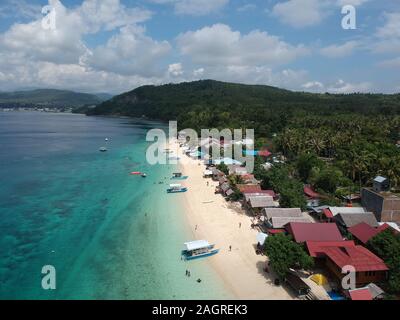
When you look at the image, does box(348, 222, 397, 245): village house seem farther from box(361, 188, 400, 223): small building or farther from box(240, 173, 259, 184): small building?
box(240, 173, 259, 184): small building

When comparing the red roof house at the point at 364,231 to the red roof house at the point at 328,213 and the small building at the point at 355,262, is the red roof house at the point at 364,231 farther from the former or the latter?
the red roof house at the point at 328,213

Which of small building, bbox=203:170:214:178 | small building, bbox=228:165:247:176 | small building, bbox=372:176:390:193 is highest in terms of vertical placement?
small building, bbox=372:176:390:193

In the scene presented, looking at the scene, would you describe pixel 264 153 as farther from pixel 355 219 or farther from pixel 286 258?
pixel 286 258

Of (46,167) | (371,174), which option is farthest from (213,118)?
(371,174)

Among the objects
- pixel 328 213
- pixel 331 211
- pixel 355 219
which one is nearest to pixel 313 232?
pixel 355 219

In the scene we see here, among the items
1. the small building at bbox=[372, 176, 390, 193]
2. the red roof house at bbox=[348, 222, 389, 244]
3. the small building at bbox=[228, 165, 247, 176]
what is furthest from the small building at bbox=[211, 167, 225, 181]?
the red roof house at bbox=[348, 222, 389, 244]

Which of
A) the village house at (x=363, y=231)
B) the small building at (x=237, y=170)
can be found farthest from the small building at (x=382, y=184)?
the small building at (x=237, y=170)
